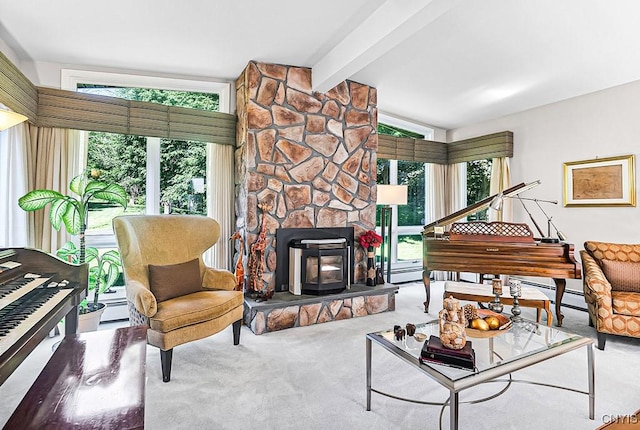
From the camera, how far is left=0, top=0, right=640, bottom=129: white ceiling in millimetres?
2691

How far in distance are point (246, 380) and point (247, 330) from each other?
3.32 feet

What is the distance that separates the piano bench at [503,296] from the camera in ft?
10.3

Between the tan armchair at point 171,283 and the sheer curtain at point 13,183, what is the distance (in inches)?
35.8

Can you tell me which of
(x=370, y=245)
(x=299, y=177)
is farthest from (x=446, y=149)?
(x=299, y=177)

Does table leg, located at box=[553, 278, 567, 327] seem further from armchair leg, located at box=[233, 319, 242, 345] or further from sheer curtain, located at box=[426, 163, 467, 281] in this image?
armchair leg, located at box=[233, 319, 242, 345]

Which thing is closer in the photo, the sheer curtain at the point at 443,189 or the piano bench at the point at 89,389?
the piano bench at the point at 89,389

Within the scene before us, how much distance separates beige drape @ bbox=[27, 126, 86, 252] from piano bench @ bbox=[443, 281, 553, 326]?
3.94 metres

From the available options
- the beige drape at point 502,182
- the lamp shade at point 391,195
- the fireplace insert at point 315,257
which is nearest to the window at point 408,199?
the lamp shade at point 391,195

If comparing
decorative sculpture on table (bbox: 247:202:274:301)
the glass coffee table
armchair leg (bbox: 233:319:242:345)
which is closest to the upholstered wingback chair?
the glass coffee table

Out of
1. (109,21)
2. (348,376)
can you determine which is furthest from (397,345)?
(109,21)

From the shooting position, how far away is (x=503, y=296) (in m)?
3.34

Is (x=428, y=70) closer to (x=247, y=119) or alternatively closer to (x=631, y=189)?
(x=247, y=119)

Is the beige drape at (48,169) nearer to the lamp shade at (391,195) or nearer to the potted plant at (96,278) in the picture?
the potted plant at (96,278)

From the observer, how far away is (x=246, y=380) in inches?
95.4
